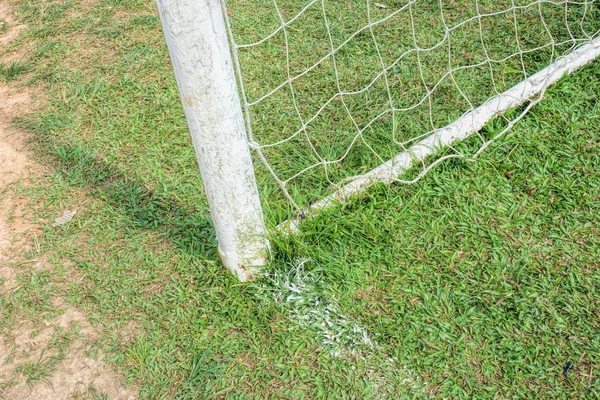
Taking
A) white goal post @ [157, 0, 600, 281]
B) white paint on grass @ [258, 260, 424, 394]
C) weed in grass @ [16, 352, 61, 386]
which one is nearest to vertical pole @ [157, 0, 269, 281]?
white goal post @ [157, 0, 600, 281]

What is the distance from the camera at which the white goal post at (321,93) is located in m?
1.66

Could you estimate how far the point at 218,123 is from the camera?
1746mm

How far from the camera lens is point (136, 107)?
310 cm

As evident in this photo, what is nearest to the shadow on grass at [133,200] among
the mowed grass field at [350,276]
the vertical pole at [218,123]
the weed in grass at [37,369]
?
the mowed grass field at [350,276]

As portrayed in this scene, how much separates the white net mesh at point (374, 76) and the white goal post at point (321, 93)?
0.01m

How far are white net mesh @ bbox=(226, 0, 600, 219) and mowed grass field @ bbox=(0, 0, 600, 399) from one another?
0.21m

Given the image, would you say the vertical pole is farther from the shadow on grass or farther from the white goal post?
the shadow on grass

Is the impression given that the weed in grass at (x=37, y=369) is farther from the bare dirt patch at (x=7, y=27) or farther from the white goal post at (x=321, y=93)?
the bare dirt patch at (x=7, y=27)

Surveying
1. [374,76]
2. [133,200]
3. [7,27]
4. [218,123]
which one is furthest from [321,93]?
[7,27]

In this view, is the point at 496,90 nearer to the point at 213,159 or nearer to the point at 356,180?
the point at 356,180

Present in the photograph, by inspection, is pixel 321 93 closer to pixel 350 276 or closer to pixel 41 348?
pixel 350 276

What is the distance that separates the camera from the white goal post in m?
1.66

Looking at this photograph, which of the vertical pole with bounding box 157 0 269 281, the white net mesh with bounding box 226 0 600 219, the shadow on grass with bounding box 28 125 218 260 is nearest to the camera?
the vertical pole with bounding box 157 0 269 281

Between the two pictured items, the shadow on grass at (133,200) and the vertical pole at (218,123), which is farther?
the shadow on grass at (133,200)
